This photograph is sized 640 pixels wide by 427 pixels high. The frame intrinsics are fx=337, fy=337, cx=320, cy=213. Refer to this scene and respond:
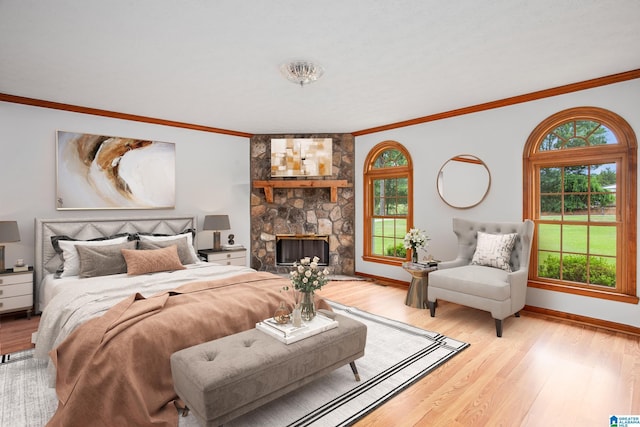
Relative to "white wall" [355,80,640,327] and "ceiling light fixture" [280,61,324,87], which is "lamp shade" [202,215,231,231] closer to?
"white wall" [355,80,640,327]

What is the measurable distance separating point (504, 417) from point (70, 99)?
5175mm

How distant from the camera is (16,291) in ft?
11.9

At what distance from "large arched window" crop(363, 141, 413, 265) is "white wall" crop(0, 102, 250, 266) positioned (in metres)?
2.12

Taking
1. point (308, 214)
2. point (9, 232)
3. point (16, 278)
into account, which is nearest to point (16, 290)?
point (16, 278)

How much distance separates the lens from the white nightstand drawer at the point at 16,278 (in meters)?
3.56

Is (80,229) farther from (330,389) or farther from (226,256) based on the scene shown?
(330,389)

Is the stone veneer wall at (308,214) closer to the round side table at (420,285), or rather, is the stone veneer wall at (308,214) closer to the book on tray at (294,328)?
the round side table at (420,285)

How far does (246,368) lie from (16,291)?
3.37 metres

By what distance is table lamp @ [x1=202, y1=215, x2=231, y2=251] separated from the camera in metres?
5.02

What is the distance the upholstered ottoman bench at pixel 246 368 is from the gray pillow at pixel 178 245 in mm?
2161

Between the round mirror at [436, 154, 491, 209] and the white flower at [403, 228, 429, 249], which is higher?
the round mirror at [436, 154, 491, 209]

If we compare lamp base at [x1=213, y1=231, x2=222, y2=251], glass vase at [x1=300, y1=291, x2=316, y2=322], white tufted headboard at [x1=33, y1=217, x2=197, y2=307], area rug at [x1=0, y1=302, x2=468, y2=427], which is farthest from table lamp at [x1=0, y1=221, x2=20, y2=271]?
glass vase at [x1=300, y1=291, x2=316, y2=322]

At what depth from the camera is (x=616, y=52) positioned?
286 centimetres

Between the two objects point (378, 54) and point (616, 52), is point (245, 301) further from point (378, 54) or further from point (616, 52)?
point (616, 52)
